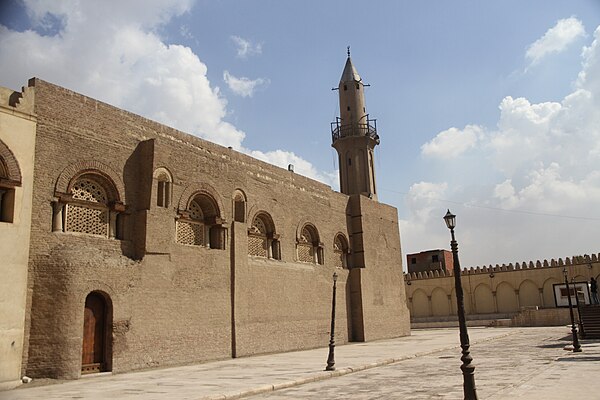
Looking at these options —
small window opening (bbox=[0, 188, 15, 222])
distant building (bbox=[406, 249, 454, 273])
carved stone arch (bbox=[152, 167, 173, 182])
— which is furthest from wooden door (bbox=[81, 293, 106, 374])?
distant building (bbox=[406, 249, 454, 273])

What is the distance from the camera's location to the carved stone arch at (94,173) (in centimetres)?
1327

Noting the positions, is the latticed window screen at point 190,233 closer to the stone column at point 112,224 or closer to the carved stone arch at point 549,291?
the stone column at point 112,224

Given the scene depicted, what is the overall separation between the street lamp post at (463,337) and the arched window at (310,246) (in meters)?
13.1

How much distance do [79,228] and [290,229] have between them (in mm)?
9357

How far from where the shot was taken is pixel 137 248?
49.1 ft

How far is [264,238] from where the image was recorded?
A: 20.2 meters

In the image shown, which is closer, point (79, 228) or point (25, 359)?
point (25, 359)

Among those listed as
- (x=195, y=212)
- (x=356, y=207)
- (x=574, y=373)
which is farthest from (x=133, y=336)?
(x=356, y=207)

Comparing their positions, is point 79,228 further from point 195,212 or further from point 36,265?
point 195,212

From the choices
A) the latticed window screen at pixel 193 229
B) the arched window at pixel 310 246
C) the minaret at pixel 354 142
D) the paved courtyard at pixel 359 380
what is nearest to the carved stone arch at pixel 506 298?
the minaret at pixel 354 142

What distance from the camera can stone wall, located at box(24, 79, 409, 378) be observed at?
497 inches

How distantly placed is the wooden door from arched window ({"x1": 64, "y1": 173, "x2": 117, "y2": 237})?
178 centimetres

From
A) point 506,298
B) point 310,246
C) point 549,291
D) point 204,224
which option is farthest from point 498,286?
point 204,224

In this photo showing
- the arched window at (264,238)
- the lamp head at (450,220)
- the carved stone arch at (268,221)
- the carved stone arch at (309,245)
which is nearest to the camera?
the lamp head at (450,220)
